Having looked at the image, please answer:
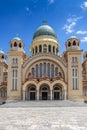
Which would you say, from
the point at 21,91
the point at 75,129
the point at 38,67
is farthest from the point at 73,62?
the point at 75,129

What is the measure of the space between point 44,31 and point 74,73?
589 inches

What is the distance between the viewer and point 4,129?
9375 millimetres

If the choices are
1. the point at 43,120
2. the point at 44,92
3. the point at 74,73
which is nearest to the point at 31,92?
the point at 44,92

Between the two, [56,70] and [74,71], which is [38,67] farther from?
[74,71]

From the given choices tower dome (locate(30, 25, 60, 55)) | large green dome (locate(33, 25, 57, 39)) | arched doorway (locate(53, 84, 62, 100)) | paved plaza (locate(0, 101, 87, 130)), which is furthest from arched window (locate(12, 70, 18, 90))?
paved plaza (locate(0, 101, 87, 130))

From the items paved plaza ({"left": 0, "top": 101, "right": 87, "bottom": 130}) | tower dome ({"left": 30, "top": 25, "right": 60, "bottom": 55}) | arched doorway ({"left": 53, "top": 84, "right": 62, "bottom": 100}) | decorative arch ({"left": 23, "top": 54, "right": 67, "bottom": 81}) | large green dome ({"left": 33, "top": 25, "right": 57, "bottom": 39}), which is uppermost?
large green dome ({"left": 33, "top": 25, "right": 57, "bottom": 39})

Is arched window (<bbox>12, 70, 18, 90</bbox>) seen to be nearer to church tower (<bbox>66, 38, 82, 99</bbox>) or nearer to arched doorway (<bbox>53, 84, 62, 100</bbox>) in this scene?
arched doorway (<bbox>53, 84, 62, 100</bbox>)

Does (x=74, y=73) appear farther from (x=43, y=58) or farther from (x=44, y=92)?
(x=44, y=92)

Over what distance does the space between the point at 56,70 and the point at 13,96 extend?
10827mm

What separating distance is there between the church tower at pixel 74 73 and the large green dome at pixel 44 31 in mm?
9570

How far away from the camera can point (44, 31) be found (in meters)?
47.8

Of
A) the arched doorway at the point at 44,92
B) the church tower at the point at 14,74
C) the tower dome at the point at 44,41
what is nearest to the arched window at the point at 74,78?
the arched doorway at the point at 44,92

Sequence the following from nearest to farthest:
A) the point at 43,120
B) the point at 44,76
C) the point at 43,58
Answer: the point at 43,120 → the point at 44,76 → the point at 43,58

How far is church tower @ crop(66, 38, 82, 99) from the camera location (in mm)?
37906
